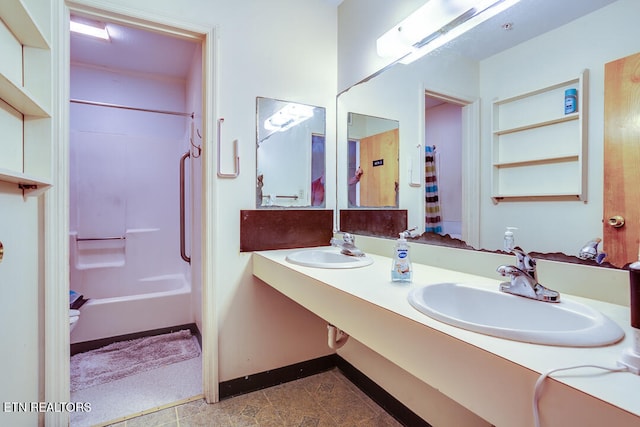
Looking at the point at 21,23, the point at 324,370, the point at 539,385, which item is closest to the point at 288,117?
the point at 21,23

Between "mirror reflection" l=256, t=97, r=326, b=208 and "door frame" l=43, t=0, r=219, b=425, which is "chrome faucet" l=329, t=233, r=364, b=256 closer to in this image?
"mirror reflection" l=256, t=97, r=326, b=208

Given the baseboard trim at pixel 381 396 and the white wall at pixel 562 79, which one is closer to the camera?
the white wall at pixel 562 79

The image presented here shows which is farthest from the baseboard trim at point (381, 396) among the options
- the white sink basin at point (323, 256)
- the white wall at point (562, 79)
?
the white wall at point (562, 79)

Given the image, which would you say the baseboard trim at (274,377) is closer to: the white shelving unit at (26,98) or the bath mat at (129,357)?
the bath mat at (129,357)

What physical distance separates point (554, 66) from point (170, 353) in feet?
8.85

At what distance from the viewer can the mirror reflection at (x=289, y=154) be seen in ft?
6.18

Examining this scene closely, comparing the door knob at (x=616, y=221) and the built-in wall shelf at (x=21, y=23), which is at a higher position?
the built-in wall shelf at (x=21, y=23)

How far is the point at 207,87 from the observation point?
172 centimetres

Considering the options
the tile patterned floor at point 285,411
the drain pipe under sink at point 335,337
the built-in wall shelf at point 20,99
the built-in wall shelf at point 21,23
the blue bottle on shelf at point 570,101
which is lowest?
the tile patterned floor at point 285,411

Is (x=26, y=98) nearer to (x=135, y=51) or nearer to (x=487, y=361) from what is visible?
(x=487, y=361)

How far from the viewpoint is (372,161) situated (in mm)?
1976

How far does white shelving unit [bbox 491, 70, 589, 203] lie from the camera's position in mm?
1010

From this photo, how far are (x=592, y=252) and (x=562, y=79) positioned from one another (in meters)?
0.56

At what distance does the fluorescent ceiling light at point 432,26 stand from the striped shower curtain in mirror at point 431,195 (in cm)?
49
